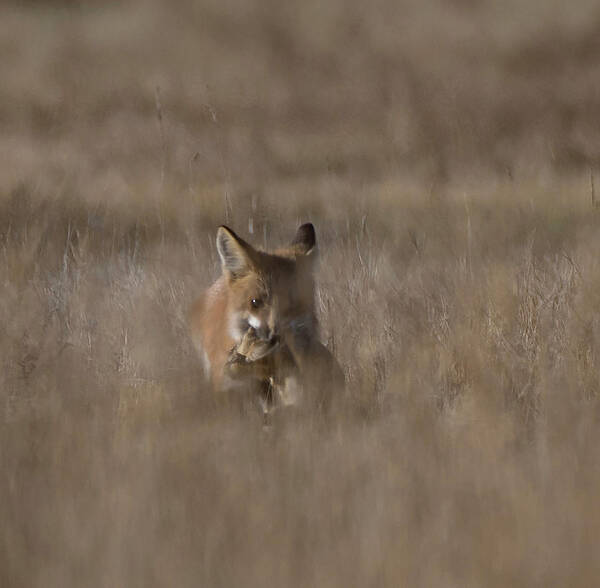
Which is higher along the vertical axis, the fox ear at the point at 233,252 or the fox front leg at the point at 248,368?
the fox ear at the point at 233,252

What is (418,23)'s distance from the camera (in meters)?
25.7

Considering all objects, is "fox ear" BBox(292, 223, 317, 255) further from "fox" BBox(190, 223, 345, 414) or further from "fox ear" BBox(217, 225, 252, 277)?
"fox ear" BBox(217, 225, 252, 277)

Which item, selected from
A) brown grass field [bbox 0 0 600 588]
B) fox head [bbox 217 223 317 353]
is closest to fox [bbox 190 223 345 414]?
fox head [bbox 217 223 317 353]

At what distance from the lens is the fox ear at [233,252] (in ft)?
16.3

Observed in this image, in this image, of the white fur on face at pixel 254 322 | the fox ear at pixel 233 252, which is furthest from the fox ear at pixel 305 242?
the white fur on face at pixel 254 322

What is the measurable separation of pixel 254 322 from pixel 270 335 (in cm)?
14

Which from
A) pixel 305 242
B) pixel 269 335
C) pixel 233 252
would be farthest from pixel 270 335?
pixel 305 242

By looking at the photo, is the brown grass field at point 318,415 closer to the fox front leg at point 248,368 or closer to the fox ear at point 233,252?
the fox front leg at point 248,368

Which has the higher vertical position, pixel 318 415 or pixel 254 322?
pixel 254 322

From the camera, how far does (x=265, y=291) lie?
16.4ft

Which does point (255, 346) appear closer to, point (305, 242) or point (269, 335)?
point (269, 335)

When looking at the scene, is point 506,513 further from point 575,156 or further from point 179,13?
point 179,13

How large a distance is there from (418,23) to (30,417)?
74.4ft

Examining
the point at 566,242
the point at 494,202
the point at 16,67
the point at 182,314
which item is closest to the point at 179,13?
the point at 16,67
